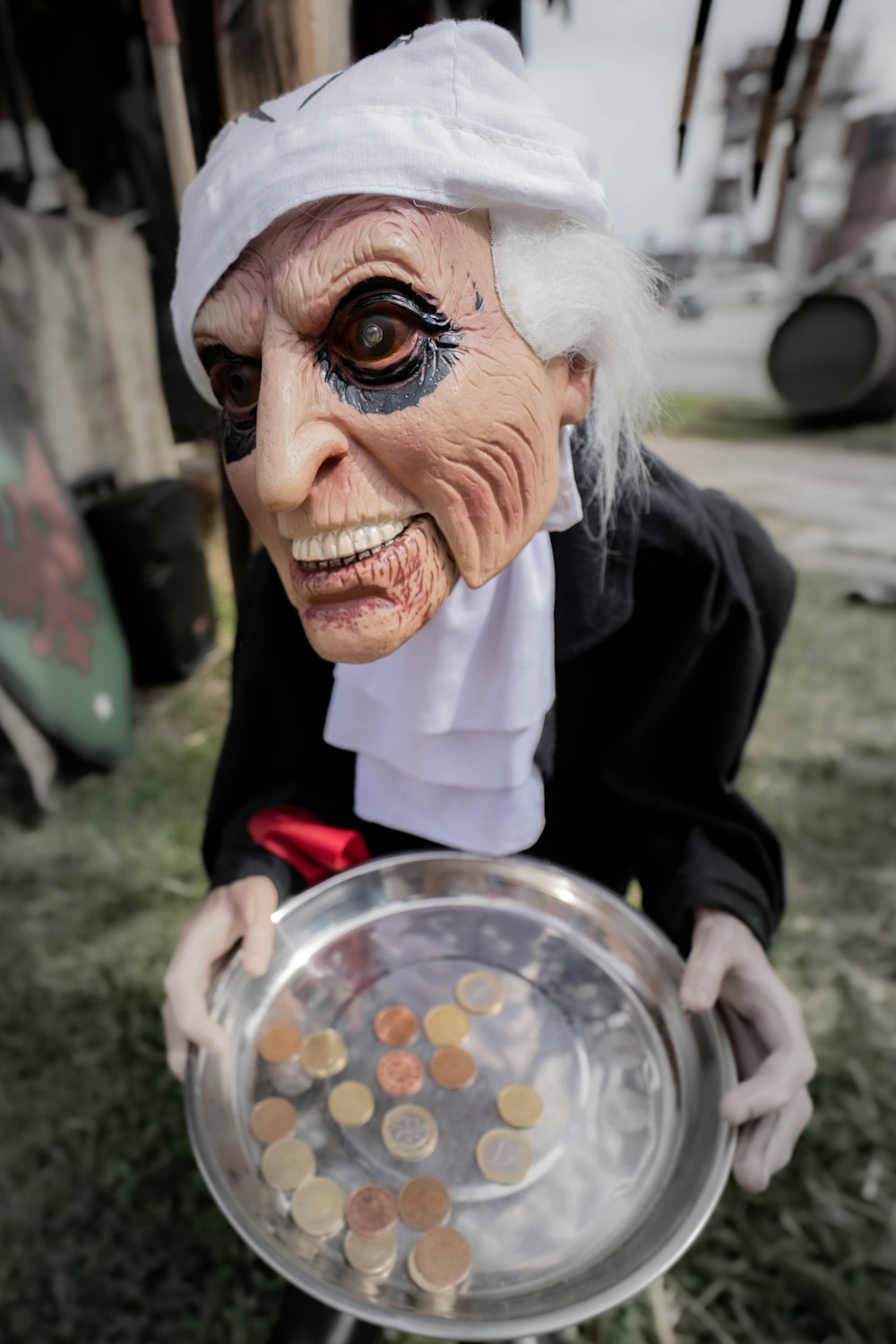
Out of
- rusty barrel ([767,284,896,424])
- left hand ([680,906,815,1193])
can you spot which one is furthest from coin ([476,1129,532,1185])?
rusty barrel ([767,284,896,424])

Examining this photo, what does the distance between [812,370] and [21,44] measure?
5.51 meters

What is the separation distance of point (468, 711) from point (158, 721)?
1.92m

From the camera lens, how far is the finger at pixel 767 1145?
74cm

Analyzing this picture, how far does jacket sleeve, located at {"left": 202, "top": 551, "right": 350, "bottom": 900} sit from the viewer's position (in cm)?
99

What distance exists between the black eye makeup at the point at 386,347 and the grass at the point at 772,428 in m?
5.41

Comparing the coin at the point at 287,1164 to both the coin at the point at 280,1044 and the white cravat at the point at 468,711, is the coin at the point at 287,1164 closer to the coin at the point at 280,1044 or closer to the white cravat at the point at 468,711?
the coin at the point at 280,1044

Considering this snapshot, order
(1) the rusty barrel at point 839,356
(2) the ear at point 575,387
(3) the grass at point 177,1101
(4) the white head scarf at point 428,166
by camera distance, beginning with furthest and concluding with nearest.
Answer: (1) the rusty barrel at point 839,356 → (3) the grass at point 177,1101 → (2) the ear at point 575,387 → (4) the white head scarf at point 428,166

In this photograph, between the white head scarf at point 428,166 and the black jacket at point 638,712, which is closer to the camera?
the white head scarf at point 428,166

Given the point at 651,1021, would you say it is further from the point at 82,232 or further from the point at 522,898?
the point at 82,232

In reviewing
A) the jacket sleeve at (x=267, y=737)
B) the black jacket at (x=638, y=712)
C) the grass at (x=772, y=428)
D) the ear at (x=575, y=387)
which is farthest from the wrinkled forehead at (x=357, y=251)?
the grass at (x=772, y=428)

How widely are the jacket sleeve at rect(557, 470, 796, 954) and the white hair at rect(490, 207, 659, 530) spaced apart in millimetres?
126

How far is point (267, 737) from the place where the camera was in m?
1.09

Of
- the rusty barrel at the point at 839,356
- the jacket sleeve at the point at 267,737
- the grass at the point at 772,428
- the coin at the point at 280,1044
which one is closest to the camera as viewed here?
the coin at the point at 280,1044

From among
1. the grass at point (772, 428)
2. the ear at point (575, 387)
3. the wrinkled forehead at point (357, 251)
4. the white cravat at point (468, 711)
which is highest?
→ the wrinkled forehead at point (357, 251)
